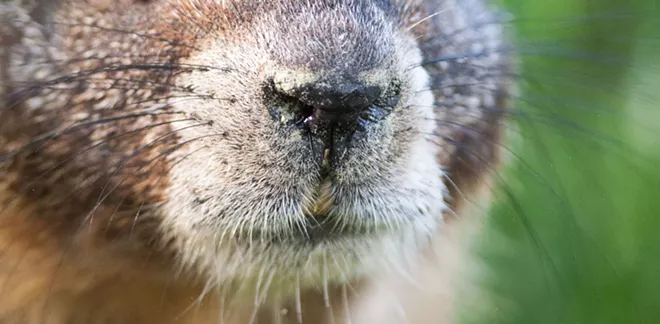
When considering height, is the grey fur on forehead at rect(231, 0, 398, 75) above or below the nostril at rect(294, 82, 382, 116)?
above

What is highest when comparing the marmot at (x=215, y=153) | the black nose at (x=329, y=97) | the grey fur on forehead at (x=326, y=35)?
the grey fur on forehead at (x=326, y=35)

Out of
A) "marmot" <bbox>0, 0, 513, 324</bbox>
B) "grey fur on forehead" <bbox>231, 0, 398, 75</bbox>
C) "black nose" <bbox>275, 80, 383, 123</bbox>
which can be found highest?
"grey fur on forehead" <bbox>231, 0, 398, 75</bbox>

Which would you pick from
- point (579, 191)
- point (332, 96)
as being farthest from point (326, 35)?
point (579, 191)

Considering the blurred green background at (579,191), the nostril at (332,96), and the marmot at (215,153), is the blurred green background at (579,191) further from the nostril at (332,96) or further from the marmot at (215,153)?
the nostril at (332,96)

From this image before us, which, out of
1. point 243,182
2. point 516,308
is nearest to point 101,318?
point 243,182

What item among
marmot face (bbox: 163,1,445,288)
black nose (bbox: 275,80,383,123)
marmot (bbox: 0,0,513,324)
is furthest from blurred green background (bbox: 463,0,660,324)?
black nose (bbox: 275,80,383,123)

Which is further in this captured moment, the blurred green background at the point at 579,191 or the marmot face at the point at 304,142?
the blurred green background at the point at 579,191

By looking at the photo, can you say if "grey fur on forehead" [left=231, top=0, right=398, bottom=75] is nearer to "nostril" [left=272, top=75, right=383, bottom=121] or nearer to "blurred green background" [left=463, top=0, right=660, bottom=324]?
"nostril" [left=272, top=75, right=383, bottom=121]

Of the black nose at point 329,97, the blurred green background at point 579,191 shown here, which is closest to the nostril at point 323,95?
the black nose at point 329,97

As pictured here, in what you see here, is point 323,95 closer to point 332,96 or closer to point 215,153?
point 332,96

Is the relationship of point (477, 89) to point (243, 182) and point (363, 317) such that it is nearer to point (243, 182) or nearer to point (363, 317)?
point (363, 317)
